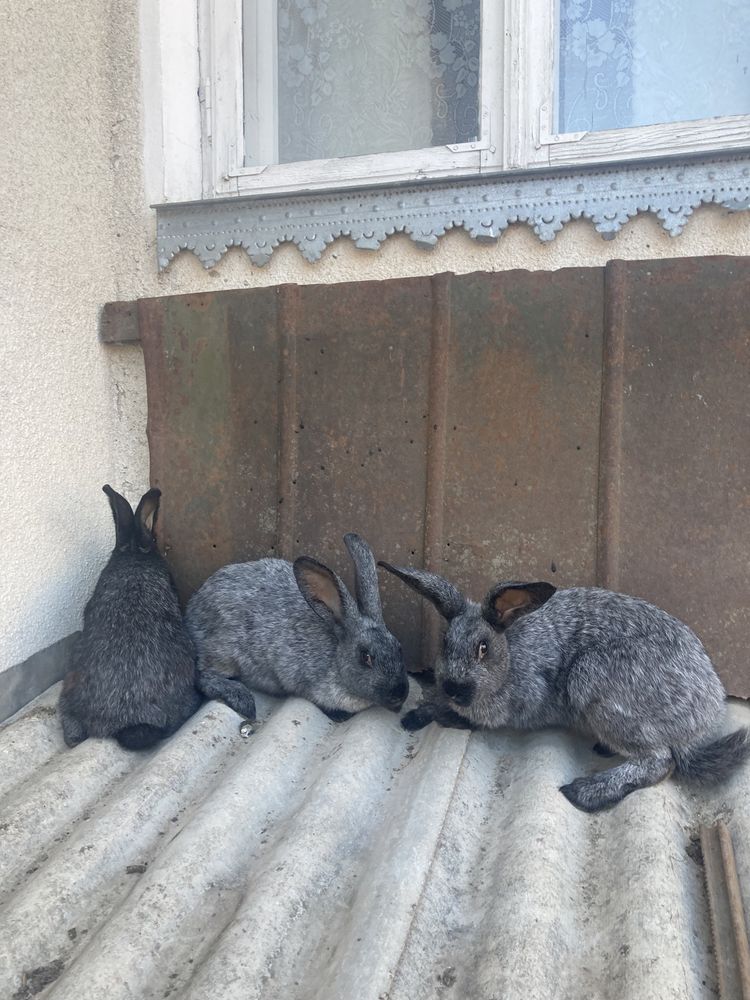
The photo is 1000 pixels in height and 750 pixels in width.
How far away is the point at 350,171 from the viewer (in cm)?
316

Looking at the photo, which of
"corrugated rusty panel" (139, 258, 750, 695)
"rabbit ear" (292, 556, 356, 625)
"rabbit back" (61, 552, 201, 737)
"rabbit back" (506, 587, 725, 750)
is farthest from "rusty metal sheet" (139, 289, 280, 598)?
"rabbit back" (506, 587, 725, 750)

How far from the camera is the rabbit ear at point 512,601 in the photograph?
223 cm

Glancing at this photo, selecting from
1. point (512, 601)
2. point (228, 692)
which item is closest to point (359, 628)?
point (228, 692)

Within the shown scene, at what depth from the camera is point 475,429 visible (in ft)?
9.32

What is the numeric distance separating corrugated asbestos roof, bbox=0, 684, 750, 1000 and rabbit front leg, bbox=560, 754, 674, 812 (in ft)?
0.13

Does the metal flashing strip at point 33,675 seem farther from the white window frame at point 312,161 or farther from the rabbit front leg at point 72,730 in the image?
the white window frame at point 312,161

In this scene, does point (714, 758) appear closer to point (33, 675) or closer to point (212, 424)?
point (212, 424)

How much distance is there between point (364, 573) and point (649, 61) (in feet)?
7.45

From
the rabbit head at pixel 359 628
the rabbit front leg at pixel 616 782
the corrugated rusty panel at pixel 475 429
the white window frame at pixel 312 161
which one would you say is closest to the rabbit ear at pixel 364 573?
the rabbit head at pixel 359 628

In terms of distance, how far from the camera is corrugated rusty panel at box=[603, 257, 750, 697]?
258 cm

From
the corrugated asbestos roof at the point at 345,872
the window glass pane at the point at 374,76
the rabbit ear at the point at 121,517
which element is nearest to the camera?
the corrugated asbestos roof at the point at 345,872

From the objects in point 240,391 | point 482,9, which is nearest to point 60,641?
point 240,391

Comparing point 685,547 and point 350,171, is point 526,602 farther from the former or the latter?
point 350,171

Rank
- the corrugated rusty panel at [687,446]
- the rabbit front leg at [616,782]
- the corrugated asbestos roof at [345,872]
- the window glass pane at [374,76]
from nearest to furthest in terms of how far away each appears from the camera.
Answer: the corrugated asbestos roof at [345,872], the rabbit front leg at [616,782], the corrugated rusty panel at [687,446], the window glass pane at [374,76]
